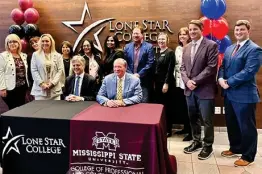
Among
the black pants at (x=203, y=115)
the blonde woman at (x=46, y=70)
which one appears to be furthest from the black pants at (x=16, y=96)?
the black pants at (x=203, y=115)

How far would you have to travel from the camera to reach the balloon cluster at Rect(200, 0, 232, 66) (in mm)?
3340

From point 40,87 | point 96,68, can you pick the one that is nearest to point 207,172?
point 96,68

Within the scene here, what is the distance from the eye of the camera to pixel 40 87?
3211mm

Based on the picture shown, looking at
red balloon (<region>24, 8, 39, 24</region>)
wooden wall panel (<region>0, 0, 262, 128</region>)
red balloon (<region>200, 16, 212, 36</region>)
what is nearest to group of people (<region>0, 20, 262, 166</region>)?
red balloon (<region>200, 16, 212, 36</region>)

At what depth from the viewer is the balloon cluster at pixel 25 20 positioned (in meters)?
3.99

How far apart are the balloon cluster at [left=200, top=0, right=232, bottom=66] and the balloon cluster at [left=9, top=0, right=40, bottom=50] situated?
8.12 ft

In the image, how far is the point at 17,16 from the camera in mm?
4051

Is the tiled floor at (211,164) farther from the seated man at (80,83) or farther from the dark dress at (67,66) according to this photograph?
the dark dress at (67,66)

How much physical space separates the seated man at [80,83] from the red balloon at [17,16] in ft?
5.70

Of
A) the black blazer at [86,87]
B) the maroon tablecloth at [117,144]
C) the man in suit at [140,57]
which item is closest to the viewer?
the maroon tablecloth at [117,144]

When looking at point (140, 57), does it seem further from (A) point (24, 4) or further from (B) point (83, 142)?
(A) point (24, 4)

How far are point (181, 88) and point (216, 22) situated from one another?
960 mm

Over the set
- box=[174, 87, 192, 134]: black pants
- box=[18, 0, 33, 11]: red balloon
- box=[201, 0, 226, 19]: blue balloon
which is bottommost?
box=[174, 87, 192, 134]: black pants

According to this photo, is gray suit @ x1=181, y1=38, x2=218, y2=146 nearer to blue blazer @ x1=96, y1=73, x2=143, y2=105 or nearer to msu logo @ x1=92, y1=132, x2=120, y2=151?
blue blazer @ x1=96, y1=73, x2=143, y2=105
